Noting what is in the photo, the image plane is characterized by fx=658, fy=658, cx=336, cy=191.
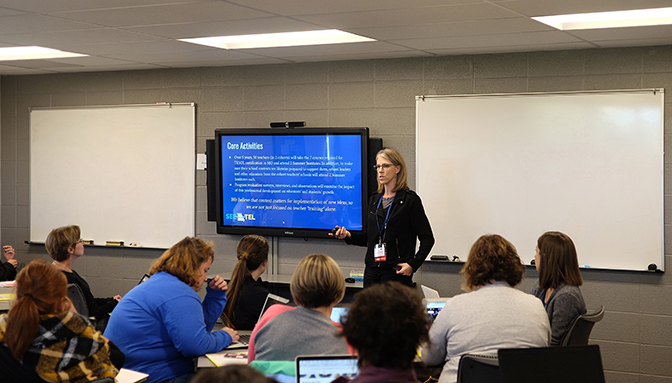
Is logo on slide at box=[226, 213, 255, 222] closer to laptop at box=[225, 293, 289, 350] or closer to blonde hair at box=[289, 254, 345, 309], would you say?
laptop at box=[225, 293, 289, 350]

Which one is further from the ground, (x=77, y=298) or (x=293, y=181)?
(x=293, y=181)

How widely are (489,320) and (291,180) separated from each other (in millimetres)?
3389

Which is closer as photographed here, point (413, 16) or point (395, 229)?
point (413, 16)

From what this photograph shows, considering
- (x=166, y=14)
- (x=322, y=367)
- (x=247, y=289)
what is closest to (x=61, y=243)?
(x=247, y=289)

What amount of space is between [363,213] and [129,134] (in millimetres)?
2511

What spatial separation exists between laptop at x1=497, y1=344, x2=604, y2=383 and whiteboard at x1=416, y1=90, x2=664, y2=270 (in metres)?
2.76

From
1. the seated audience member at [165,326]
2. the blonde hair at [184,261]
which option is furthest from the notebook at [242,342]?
the blonde hair at [184,261]

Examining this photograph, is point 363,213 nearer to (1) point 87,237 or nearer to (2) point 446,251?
(2) point 446,251

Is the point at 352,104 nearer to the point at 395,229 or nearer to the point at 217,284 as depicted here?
the point at 395,229

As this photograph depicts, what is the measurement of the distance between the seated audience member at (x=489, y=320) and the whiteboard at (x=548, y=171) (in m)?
2.43

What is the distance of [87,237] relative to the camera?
21.4ft

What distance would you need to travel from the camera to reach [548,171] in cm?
498

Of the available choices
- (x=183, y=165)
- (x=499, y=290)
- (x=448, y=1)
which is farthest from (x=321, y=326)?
(x=183, y=165)

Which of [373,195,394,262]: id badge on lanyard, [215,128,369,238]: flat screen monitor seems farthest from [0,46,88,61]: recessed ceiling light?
[373,195,394,262]: id badge on lanyard
